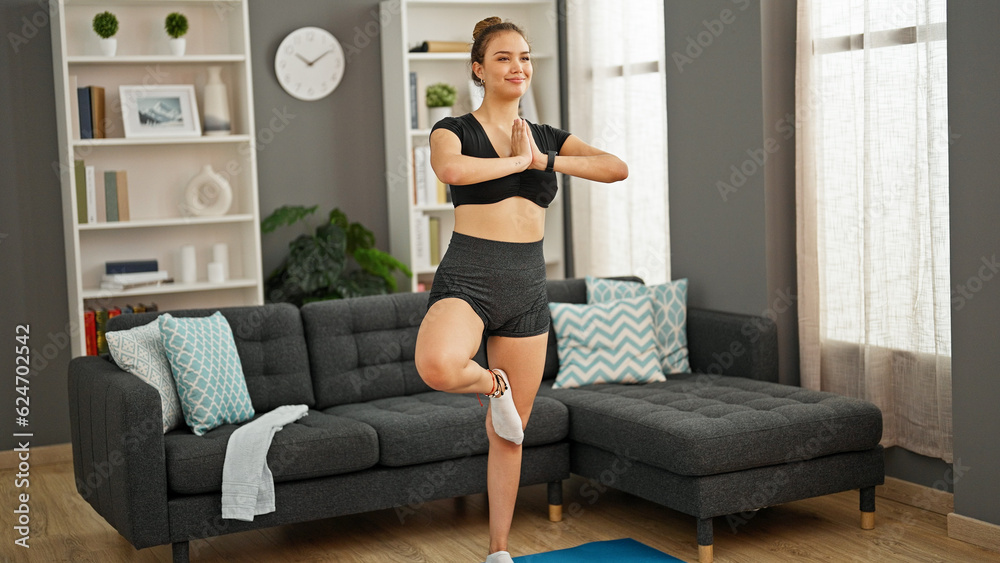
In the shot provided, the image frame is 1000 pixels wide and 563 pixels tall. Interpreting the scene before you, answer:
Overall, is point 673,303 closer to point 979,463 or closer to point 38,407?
point 979,463

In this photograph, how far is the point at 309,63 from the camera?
17.7ft

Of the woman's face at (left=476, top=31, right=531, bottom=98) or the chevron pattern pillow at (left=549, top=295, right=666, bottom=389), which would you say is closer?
the woman's face at (left=476, top=31, right=531, bottom=98)

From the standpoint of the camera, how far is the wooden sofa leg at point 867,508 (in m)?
3.50

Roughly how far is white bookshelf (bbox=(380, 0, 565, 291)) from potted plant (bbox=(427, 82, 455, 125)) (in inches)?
3.6

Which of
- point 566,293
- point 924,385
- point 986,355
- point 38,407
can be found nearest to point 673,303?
point 566,293

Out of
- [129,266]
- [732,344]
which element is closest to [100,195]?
[129,266]

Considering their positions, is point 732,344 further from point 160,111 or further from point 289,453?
point 160,111

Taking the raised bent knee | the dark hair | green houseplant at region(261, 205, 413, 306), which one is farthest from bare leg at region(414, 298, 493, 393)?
green houseplant at region(261, 205, 413, 306)

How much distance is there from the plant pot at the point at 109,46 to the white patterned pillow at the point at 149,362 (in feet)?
5.96

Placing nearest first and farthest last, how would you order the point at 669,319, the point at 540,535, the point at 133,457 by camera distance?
the point at 133,457
the point at 540,535
the point at 669,319

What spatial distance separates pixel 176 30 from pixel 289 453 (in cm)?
253

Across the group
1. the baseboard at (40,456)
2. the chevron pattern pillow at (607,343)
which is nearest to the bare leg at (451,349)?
the chevron pattern pillow at (607,343)

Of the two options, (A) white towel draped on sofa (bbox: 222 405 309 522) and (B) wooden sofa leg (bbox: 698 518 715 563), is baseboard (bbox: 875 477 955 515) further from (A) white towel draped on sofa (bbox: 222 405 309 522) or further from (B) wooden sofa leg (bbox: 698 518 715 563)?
(A) white towel draped on sofa (bbox: 222 405 309 522)

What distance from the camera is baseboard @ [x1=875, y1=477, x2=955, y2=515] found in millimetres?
3668
